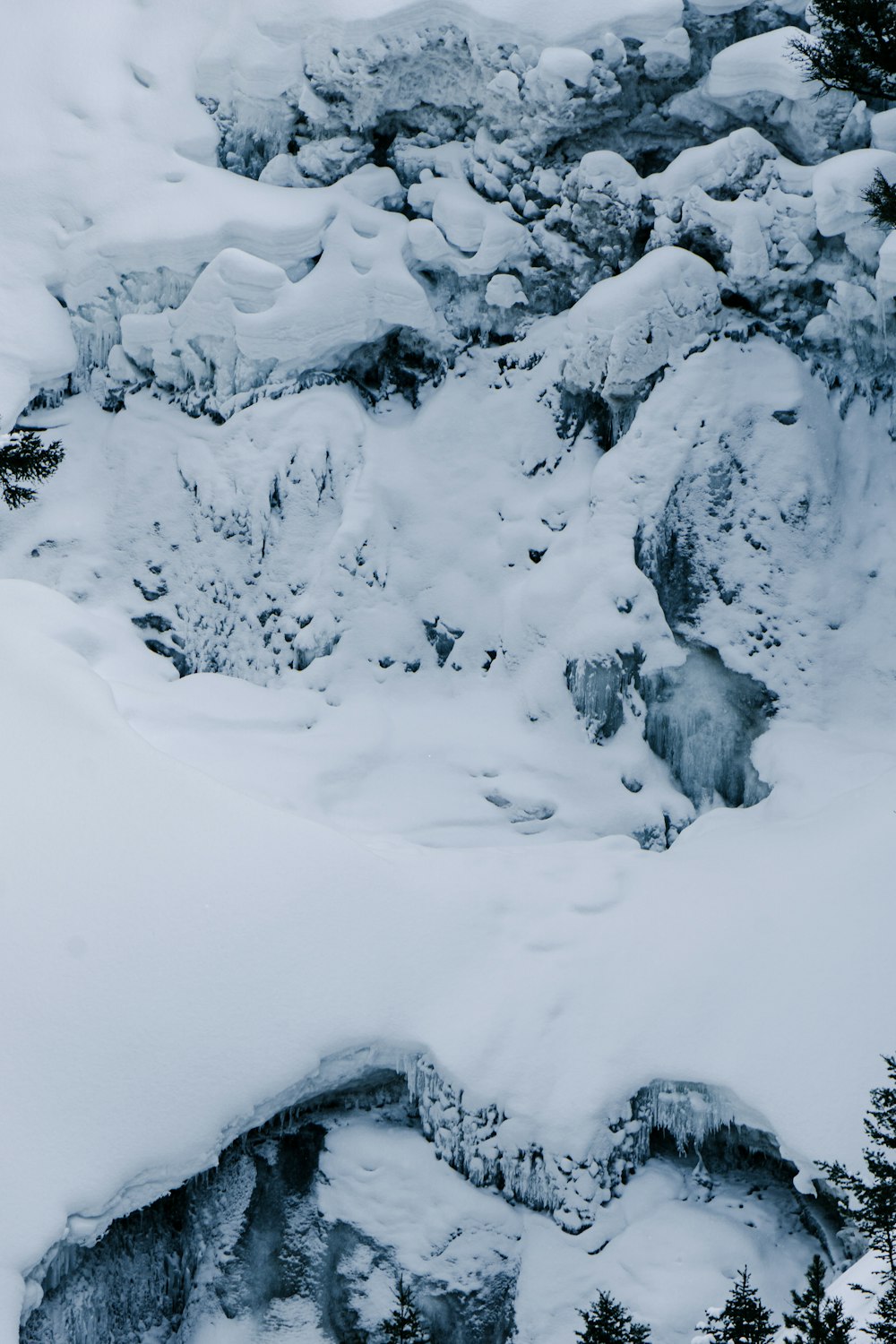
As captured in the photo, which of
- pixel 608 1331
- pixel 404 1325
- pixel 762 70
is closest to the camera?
pixel 608 1331

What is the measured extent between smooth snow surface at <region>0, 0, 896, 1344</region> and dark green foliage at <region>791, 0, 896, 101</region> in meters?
1.26

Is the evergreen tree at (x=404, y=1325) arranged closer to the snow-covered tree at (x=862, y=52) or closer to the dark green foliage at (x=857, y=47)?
the snow-covered tree at (x=862, y=52)

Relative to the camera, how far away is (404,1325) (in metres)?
8.92

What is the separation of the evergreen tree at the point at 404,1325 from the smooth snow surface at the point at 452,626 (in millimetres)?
248

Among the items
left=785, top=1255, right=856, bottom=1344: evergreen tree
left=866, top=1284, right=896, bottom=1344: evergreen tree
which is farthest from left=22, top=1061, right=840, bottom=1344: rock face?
left=866, top=1284, right=896, bottom=1344: evergreen tree

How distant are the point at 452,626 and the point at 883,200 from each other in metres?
5.93

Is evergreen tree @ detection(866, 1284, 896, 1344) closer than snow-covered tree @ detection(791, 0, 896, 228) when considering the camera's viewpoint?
Yes

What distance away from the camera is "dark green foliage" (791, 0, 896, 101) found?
12.0 m

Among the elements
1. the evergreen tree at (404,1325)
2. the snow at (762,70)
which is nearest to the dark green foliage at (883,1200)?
the evergreen tree at (404,1325)

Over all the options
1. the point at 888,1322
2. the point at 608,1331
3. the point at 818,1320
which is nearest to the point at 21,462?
the point at 608,1331

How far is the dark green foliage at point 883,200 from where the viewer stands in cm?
1172

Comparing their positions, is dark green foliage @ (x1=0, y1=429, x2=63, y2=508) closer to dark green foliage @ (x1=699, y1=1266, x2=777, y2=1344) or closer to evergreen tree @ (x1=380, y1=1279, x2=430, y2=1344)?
evergreen tree @ (x1=380, y1=1279, x2=430, y2=1344)

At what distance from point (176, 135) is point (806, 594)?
9223 mm

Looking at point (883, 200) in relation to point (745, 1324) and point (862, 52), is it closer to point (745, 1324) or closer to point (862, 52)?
point (862, 52)
